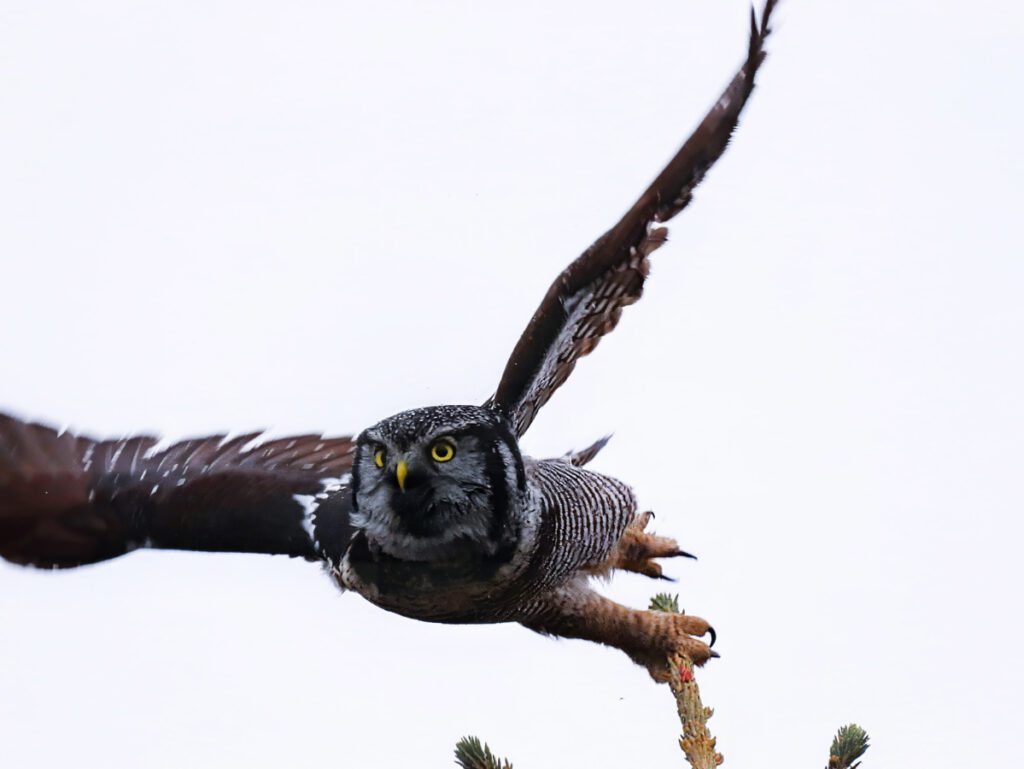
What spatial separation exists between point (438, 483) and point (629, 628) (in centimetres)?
202

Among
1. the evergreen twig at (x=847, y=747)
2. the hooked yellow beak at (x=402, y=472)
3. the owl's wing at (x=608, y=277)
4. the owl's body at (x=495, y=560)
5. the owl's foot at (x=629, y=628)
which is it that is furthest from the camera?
the owl's foot at (x=629, y=628)

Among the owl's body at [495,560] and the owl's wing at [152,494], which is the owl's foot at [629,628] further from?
the owl's wing at [152,494]

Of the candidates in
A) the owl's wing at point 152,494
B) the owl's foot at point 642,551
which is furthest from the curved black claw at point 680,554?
the owl's wing at point 152,494

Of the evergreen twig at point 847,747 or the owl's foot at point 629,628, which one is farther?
the owl's foot at point 629,628

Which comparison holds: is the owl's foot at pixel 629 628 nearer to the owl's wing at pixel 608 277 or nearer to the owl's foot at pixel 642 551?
the owl's foot at pixel 642 551

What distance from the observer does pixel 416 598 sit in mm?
5906

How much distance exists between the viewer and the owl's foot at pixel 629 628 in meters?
7.05

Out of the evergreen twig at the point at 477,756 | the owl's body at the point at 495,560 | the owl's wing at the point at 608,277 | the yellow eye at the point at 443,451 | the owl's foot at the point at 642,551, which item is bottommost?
the evergreen twig at the point at 477,756

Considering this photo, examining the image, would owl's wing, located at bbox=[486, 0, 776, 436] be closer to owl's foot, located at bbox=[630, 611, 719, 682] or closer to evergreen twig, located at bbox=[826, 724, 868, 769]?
owl's foot, located at bbox=[630, 611, 719, 682]

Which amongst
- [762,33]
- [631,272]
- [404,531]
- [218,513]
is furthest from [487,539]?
[762,33]

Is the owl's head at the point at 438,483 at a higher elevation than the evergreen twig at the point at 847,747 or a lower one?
higher

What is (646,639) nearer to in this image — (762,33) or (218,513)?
(218,513)

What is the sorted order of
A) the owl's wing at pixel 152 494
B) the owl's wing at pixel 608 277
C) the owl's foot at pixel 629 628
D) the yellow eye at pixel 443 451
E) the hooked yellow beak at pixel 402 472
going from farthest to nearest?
1. the owl's foot at pixel 629 628
2. the owl's wing at pixel 152 494
3. the yellow eye at pixel 443 451
4. the hooked yellow beak at pixel 402 472
5. the owl's wing at pixel 608 277

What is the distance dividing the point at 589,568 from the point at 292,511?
1527mm
